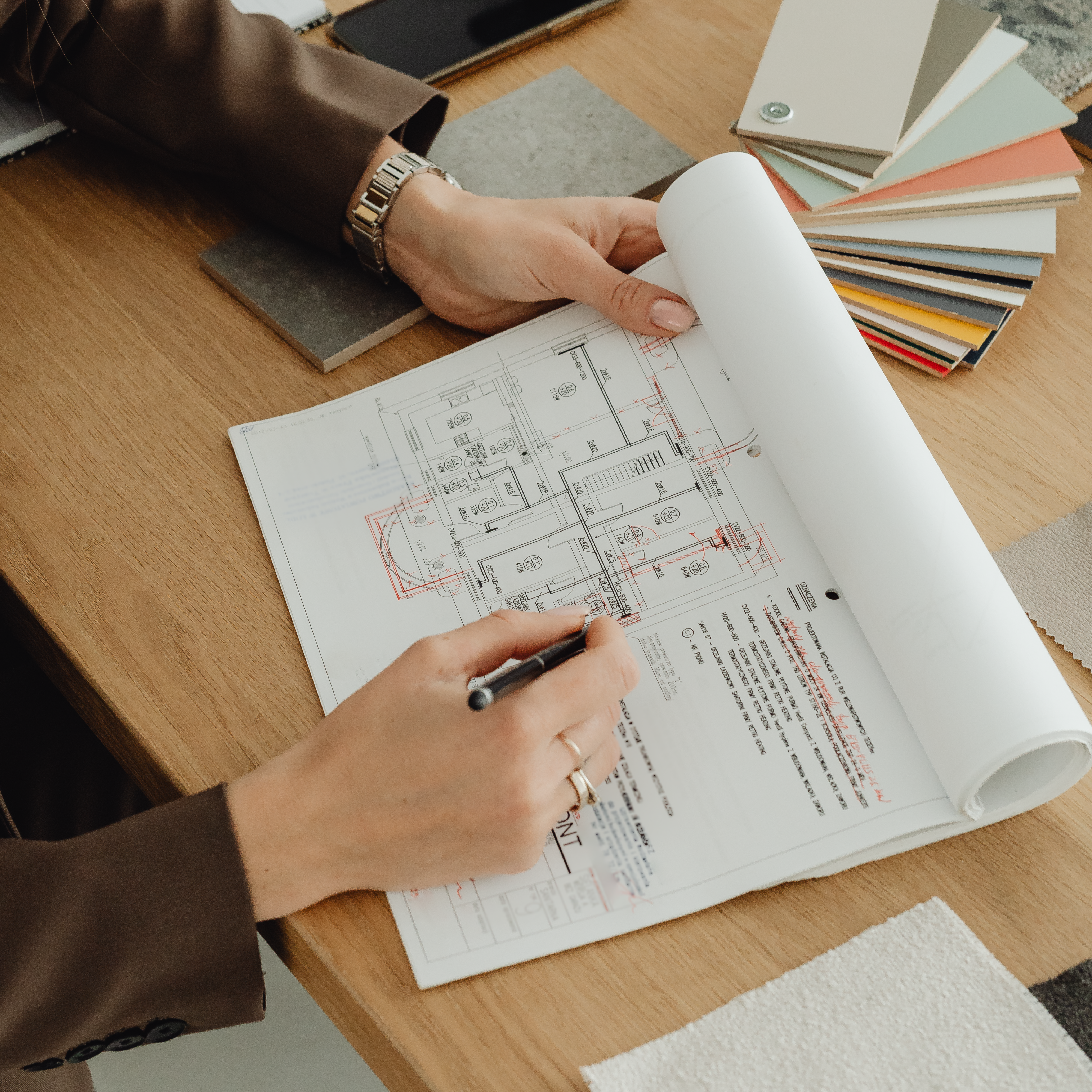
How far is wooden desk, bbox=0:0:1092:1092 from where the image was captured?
51 centimetres

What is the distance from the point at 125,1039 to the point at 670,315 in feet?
1.92

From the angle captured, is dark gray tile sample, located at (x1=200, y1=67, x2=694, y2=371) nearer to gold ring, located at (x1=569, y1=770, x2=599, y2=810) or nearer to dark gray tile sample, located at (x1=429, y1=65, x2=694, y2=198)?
dark gray tile sample, located at (x1=429, y1=65, x2=694, y2=198)

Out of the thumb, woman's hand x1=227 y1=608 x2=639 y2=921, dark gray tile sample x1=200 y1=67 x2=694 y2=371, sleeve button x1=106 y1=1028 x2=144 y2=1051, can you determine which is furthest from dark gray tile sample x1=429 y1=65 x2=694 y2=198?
sleeve button x1=106 y1=1028 x2=144 y2=1051

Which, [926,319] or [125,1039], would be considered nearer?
[125,1039]

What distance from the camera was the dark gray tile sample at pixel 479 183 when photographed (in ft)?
2.55

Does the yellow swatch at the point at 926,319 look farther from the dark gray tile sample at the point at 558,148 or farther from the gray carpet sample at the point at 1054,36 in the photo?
the gray carpet sample at the point at 1054,36

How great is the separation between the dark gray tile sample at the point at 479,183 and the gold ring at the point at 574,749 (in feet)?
1.24

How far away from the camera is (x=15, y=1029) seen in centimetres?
52

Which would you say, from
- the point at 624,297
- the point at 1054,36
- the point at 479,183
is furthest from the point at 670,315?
the point at 1054,36

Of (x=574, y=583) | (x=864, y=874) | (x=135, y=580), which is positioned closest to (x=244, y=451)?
(x=135, y=580)

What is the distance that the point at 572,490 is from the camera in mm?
664

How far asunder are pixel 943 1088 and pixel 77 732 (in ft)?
2.48

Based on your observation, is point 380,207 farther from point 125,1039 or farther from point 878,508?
point 125,1039

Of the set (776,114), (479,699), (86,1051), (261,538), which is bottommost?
(86,1051)
